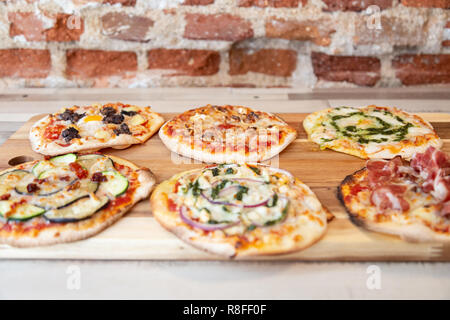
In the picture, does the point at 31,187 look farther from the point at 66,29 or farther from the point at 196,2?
the point at 196,2

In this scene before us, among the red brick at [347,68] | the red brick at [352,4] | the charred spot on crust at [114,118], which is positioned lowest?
the charred spot on crust at [114,118]

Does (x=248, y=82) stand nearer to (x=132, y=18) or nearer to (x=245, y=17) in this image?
(x=245, y=17)

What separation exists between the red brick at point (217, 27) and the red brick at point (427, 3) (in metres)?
1.40

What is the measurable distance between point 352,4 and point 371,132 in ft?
4.69

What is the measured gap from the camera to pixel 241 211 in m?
2.04

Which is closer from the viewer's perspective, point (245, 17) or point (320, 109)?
point (320, 109)

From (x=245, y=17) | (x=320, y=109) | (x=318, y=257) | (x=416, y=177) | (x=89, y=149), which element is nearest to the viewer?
(x=318, y=257)

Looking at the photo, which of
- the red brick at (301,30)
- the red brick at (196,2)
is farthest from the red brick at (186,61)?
the red brick at (301,30)

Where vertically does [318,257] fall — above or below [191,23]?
below

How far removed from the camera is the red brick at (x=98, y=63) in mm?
3988

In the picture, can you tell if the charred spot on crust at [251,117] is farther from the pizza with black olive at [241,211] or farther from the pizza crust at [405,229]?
the pizza crust at [405,229]

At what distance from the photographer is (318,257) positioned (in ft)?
6.36
